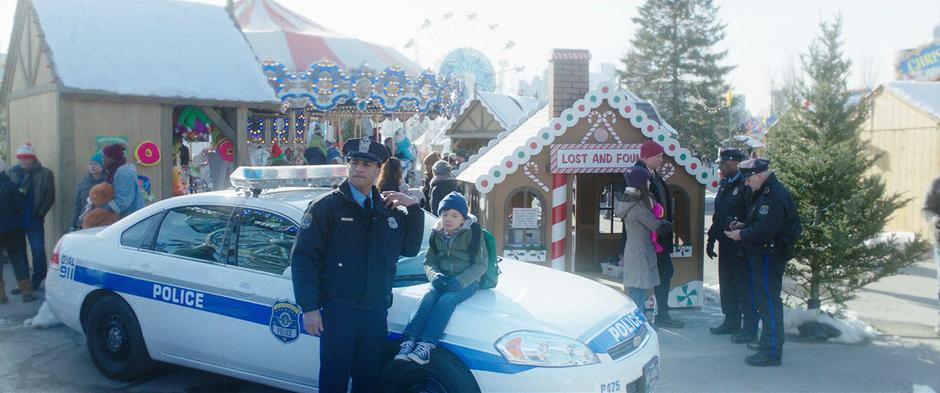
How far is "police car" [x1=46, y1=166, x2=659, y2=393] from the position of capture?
4062 mm

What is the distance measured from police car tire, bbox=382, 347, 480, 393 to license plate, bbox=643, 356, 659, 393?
1.05m

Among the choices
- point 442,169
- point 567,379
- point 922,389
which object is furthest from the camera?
point 442,169

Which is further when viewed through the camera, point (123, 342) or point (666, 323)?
point (666, 323)

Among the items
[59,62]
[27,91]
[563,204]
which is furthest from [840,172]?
[27,91]

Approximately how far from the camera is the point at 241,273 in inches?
188

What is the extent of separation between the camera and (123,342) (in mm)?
5488

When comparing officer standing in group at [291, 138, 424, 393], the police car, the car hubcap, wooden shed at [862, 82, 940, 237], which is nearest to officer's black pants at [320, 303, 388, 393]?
officer standing in group at [291, 138, 424, 393]

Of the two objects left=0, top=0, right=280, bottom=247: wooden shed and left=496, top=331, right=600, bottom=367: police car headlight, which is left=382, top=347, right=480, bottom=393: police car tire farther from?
left=0, top=0, right=280, bottom=247: wooden shed

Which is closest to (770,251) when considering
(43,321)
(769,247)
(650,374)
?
(769,247)

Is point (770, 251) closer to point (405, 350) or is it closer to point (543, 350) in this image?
point (543, 350)

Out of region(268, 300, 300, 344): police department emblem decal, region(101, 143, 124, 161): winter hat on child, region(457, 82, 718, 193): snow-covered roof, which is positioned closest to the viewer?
region(268, 300, 300, 344): police department emblem decal

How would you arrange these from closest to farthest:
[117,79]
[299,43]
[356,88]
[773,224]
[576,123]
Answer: [773,224] → [576,123] → [117,79] → [356,88] → [299,43]

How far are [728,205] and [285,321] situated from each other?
432cm

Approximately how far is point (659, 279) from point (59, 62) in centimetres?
768
